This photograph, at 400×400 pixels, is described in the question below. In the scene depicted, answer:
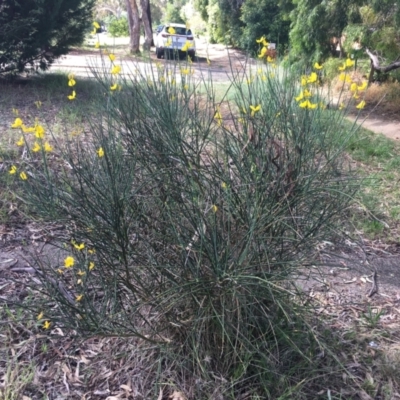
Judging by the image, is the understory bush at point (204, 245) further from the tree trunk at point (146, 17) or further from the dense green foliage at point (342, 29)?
the tree trunk at point (146, 17)

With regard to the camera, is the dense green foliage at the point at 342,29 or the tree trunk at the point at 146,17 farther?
the tree trunk at the point at 146,17

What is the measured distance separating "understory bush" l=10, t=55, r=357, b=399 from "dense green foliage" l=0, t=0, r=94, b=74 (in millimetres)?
8122

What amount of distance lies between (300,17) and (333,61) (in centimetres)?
122

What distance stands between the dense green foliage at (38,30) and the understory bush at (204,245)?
8122 mm

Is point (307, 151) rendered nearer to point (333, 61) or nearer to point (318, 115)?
point (318, 115)

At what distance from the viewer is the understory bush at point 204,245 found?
2.52m

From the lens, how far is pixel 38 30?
33.8 ft

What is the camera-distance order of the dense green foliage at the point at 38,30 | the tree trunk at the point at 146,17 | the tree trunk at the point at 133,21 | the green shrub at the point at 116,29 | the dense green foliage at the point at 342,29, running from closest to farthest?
the green shrub at the point at 116,29
the dense green foliage at the point at 38,30
the dense green foliage at the point at 342,29
the tree trunk at the point at 133,21
the tree trunk at the point at 146,17

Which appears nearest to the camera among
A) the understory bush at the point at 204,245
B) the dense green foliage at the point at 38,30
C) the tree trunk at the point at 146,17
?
the understory bush at the point at 204,245

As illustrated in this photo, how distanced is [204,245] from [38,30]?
29.7 ft

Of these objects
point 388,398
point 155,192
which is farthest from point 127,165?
point 388,398

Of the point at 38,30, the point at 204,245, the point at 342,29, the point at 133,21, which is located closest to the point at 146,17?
the point at 133,21

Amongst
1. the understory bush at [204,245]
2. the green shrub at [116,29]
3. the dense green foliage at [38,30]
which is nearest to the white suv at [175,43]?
the green shrub at [116,29]

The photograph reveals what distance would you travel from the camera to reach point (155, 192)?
9.44ft
